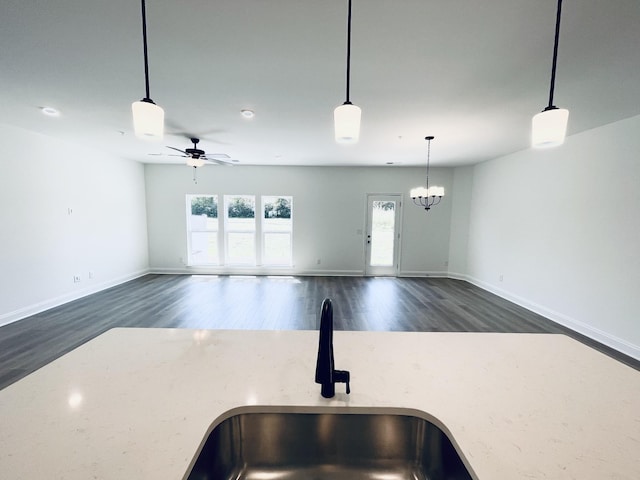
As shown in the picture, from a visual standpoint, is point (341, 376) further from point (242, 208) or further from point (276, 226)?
point (242, 208)

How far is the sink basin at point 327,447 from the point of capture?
880mm

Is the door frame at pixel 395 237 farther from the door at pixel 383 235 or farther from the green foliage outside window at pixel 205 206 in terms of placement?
the green foliage outside window at pixel 205 206

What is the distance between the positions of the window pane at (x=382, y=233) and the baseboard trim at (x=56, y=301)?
19.2 ft

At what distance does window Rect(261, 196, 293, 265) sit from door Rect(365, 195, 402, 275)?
2026mm

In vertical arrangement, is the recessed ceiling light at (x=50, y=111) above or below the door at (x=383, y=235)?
above

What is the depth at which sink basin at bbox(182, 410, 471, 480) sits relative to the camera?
0.88m

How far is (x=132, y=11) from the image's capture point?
5.31 ft

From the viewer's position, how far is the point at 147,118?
54.6 inches

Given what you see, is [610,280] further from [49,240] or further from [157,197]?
[157,197]

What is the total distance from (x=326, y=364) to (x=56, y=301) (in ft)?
18.6

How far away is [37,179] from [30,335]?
237cm

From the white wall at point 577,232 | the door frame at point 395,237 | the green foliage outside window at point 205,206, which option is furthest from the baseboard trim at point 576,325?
the green foliage outside window at point 205,206

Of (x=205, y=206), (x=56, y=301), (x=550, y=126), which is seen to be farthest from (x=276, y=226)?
(x=550, y=126)

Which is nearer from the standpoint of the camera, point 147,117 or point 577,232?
point 147,117
